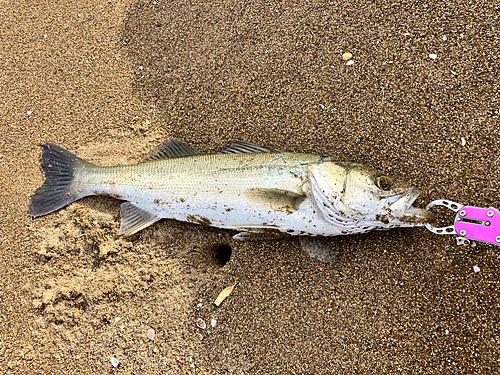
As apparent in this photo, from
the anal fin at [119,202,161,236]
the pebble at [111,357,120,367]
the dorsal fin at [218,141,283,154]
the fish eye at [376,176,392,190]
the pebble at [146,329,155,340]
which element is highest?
the dorsal fin at [218,141,283,154]

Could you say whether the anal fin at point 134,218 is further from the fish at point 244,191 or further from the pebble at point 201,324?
the pebble at point 201,324

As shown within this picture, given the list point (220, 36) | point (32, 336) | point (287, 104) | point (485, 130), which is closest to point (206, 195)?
point (287, 104)

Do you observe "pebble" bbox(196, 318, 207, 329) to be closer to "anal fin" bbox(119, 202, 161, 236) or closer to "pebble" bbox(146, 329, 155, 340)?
"pebble" bbox(146, 329, 155, 340)

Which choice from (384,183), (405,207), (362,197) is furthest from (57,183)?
(405,207)

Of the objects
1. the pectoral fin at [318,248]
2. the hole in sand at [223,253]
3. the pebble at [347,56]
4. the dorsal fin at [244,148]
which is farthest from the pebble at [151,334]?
the pebble at [347,56]

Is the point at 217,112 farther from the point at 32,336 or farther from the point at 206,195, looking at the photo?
the point at 32,336

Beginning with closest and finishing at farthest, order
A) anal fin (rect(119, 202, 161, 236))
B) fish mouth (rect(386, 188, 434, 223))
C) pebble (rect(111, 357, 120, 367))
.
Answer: fish mouth (rect(386, 188, 434, 223))
pebble (rect(111, 357, 120, 367))
anal fin (rect(119, 202, 161, 236))

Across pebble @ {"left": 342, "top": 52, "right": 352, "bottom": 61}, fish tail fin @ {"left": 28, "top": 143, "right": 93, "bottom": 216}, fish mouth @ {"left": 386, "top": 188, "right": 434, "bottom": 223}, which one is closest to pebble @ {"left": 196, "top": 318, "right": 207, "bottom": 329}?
fish tail fin @ {"left": 28, "top": 143, "right": 93, "bottom": 216}

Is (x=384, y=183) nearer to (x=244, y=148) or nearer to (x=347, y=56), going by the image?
(x=244, y=148)
